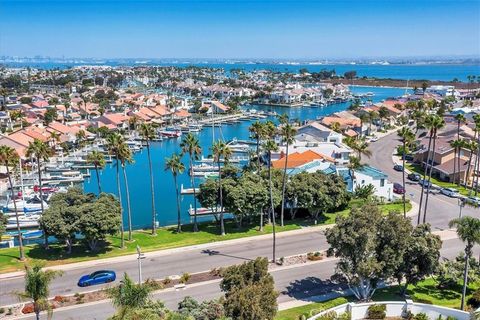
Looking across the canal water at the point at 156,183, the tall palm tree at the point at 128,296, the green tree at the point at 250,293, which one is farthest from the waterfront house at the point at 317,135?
the tall palm tree at the point at 128,296

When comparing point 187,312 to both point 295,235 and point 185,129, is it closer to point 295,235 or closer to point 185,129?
point 295,235

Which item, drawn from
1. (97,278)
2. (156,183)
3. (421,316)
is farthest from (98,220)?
(156,183)

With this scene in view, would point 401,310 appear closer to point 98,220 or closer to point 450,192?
point 98,220

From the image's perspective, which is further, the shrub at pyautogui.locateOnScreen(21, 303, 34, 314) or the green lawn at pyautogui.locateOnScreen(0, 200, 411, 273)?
the green lawn at pyautogui.locateOnScreen(0, 200, 411, 273)

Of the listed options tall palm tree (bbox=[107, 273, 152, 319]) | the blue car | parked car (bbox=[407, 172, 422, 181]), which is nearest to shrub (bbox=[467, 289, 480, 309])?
tall palm tree (bbox=[107, 273, 152, 319])

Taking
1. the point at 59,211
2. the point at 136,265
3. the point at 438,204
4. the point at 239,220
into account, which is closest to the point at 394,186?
the point at 438,204

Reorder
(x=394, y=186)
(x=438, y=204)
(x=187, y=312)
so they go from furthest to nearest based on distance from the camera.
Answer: (x=394, y=186), (x=438, y=204), (x=187, y=312)

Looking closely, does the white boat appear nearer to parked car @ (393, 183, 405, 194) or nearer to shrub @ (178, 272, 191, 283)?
shrub @ (178, 272, 191, 283)
